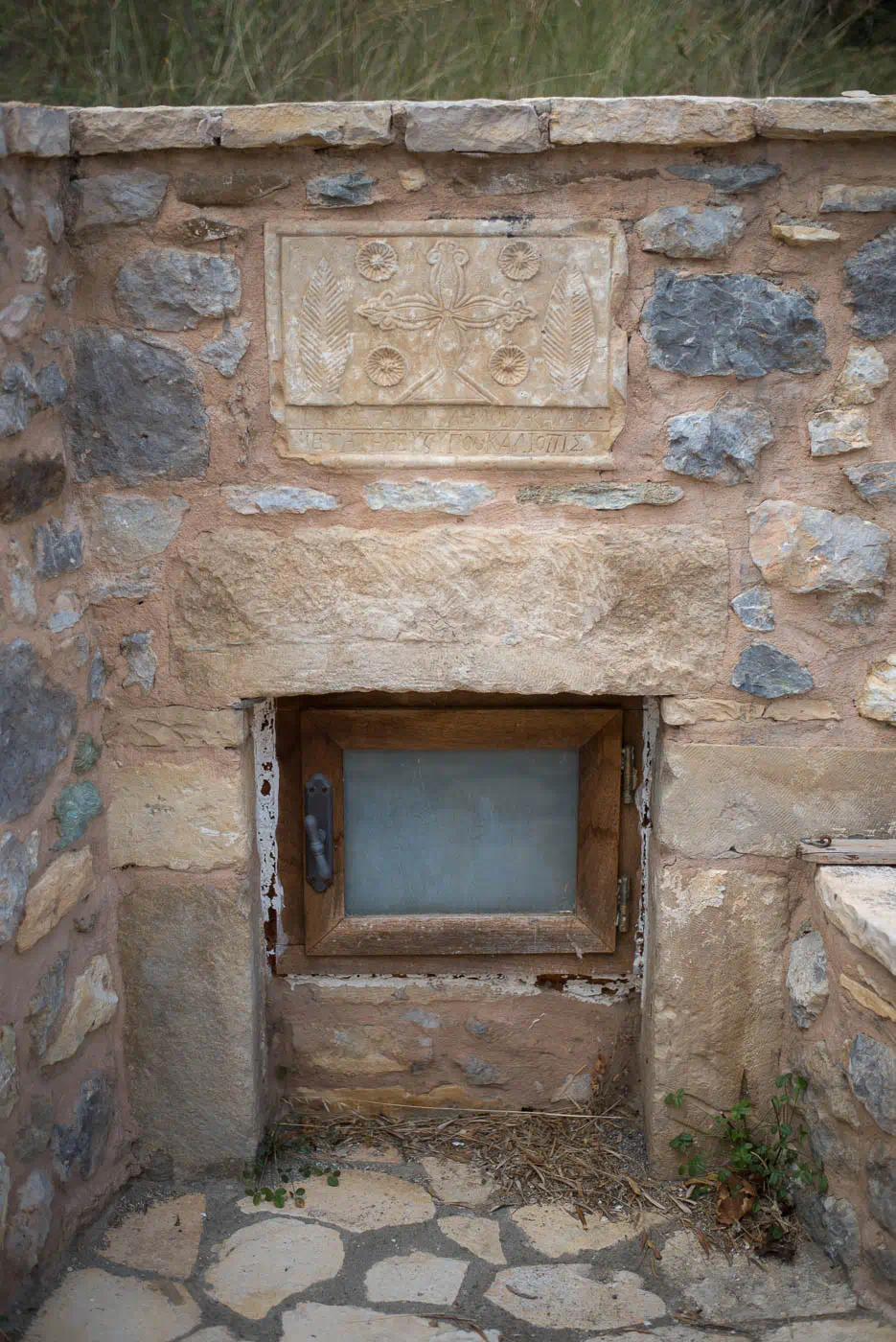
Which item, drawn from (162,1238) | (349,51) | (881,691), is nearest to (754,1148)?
(881,691)

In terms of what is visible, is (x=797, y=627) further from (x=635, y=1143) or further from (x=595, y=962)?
(x=635, y=1143)

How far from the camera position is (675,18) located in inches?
116

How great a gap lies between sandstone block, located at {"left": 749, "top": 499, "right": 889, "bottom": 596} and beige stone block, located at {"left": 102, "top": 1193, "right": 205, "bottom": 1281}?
1895 millimetres

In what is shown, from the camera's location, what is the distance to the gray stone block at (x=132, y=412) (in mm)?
2100

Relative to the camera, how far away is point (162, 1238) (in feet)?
7.39

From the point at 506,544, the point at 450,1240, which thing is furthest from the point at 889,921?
the point at 450,1240

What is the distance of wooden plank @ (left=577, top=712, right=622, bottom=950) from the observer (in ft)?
8.10

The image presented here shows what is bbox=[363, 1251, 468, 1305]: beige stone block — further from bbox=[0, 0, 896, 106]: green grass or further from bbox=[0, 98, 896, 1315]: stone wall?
bbox=[0, 0, 896, 106]: green grass

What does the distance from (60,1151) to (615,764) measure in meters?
1.45

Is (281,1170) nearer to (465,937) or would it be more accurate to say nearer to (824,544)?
(465,937)

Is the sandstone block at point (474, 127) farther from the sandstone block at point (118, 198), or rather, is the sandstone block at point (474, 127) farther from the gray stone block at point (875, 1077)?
the gray stone block at point (875, 1077)

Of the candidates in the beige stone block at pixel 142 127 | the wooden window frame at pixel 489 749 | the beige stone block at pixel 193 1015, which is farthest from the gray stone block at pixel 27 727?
the beige stone block at pixel 142 127

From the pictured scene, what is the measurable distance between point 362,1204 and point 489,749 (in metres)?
1.06

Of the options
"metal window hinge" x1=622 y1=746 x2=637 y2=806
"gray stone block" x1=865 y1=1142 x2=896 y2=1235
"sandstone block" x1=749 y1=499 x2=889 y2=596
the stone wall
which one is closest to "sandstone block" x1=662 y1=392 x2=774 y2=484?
the stone wall
